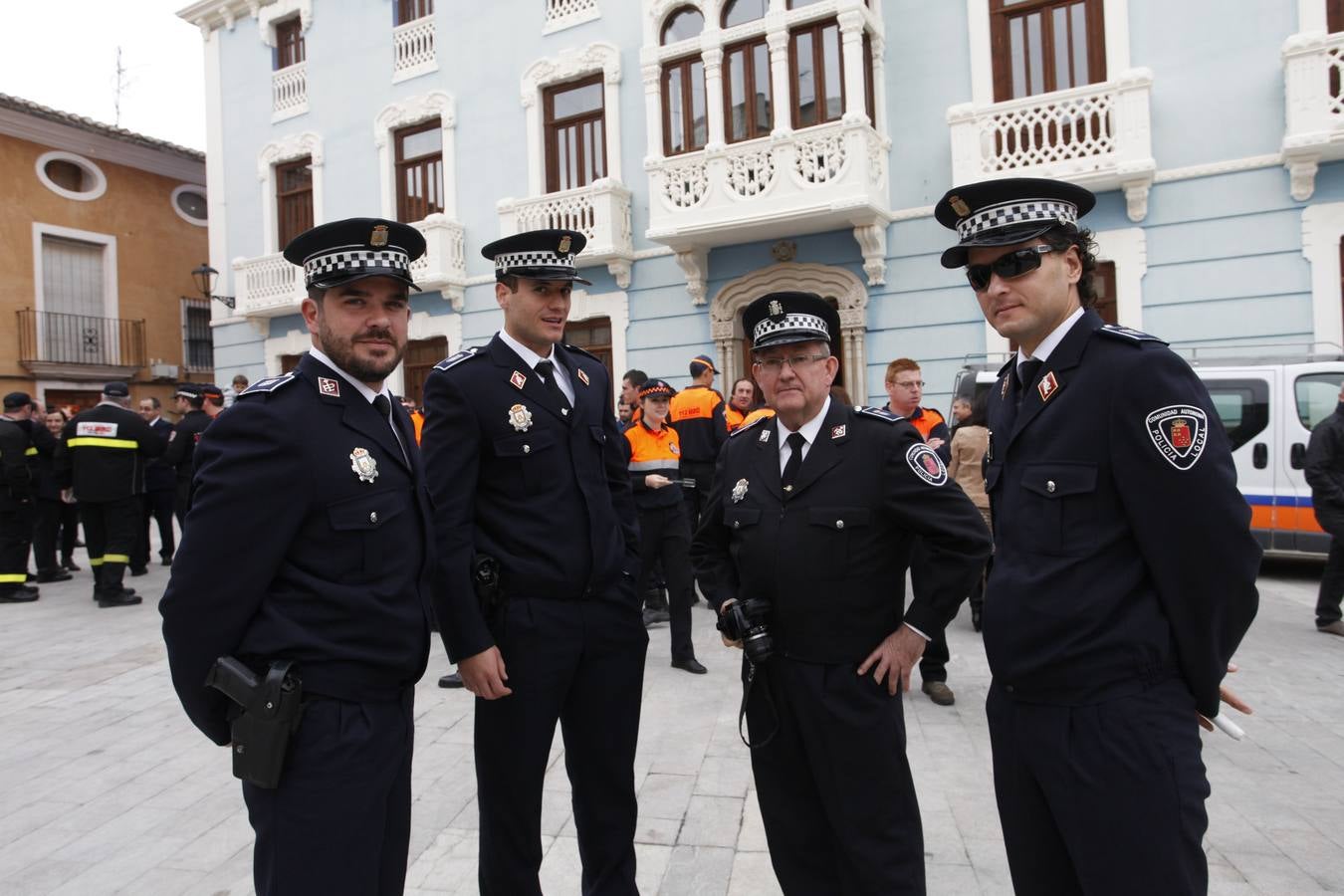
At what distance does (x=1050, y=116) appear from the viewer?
10.2 m

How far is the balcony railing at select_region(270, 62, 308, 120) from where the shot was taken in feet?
53.3

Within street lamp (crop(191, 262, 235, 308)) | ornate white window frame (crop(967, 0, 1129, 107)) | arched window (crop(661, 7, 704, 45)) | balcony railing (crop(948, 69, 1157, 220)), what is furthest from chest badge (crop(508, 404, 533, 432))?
street lamp (crop(191, 262, 235, 308))

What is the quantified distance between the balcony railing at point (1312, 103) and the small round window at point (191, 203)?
22.1 meters

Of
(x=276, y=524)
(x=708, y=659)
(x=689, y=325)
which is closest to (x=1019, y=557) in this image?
(x=276, y=524)

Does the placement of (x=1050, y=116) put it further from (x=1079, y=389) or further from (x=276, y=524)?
(x=276, y=524)

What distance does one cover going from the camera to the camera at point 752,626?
7.92 ft

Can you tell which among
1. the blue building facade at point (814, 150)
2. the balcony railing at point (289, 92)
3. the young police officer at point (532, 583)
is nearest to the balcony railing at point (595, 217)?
the blue building facade at point (814, 150)

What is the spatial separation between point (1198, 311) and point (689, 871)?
9.73 metres

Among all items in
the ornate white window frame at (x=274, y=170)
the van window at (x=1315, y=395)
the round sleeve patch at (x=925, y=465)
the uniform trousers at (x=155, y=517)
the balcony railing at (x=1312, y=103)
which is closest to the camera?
the round sleeve patch at (x=925, y=465)

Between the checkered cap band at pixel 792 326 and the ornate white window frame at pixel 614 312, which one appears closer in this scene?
the checkered cap band at pixel 792 326

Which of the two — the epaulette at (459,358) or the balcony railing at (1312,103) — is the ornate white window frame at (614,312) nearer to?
the balcony railing at (1312,103)

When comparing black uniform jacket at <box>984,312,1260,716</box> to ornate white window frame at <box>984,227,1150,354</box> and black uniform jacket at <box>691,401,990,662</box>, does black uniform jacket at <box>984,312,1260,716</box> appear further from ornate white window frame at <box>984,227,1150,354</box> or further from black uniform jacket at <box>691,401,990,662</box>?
ornate white window frame at <box>984,227,1150,354</box>

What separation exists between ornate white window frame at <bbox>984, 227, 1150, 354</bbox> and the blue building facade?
0.11 ft

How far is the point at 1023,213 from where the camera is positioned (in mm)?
2014
